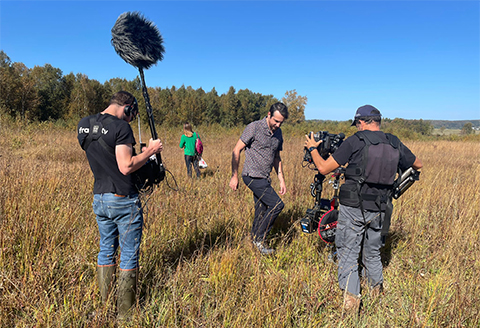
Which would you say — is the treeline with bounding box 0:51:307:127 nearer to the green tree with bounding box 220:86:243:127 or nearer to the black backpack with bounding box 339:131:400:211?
the green tree with bounding box 220:86:243:127

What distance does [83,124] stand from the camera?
5.93 ft

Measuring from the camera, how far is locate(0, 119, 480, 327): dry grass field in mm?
1894

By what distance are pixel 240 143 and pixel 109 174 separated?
5.78 feet

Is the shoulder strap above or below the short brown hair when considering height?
below

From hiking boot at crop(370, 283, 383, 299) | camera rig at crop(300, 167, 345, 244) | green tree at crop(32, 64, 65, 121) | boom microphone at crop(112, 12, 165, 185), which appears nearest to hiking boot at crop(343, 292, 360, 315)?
hiking boot at crop(370, 283, 383, 299)

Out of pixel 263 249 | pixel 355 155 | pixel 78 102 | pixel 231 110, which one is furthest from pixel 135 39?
pixel 231 110

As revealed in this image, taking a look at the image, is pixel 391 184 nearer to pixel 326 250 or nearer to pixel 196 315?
pixel 326 250

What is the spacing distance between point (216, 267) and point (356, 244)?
140cm

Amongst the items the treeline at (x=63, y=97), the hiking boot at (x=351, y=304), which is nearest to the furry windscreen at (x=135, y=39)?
the hiking boot at (x=351, y=304)

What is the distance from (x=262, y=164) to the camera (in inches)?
126

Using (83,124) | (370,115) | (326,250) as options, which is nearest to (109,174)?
(83,124)

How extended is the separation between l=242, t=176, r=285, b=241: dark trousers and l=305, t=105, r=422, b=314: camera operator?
85cm

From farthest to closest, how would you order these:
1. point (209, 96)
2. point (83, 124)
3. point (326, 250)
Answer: point (209, 96)
point (326, 250)
point (83, 124)

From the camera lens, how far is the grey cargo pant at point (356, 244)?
2.25m
